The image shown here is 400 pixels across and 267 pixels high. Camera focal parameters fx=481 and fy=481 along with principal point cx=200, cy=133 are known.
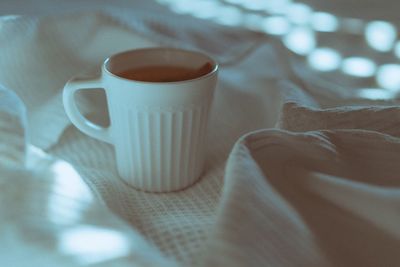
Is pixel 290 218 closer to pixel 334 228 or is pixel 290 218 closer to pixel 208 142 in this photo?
pixel 334 228

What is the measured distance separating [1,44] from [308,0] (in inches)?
17.8

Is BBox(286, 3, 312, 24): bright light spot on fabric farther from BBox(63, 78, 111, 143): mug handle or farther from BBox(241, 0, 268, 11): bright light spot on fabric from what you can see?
BBox(63, 78, 111, 143): mug handle

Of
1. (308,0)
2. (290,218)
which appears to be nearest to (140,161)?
(290,218)

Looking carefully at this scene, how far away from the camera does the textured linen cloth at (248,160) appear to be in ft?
0.85

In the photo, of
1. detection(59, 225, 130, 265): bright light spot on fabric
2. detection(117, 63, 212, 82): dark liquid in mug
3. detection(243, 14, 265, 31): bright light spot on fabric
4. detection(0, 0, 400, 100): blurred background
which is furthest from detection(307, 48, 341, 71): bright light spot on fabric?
detection(59, 225, 130, 265): bright light spot on fabric

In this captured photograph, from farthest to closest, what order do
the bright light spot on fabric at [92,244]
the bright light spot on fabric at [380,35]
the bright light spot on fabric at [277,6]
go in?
the bright light spot on fabric at [277,6]
the bright light spot on fabric at [380,35]
the bright light spot on fabric at [92,244]

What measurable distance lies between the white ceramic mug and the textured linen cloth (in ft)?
0.05

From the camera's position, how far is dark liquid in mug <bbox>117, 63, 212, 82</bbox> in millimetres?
388

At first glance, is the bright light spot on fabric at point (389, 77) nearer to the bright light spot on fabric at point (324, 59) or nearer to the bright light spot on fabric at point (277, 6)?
the bright light spot on fabric at point (324, 59)

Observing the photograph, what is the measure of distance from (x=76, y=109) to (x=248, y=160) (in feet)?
0.58

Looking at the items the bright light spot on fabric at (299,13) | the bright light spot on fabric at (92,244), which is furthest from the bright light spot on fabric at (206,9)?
the bright light spot on fabric at (92,244)

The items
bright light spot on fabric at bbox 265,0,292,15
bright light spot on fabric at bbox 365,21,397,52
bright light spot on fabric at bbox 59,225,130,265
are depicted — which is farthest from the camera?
bright light spot on fabric at bbox 265,0,292,15

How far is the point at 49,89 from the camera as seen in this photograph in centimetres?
48

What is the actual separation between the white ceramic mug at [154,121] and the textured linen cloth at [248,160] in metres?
0.02
